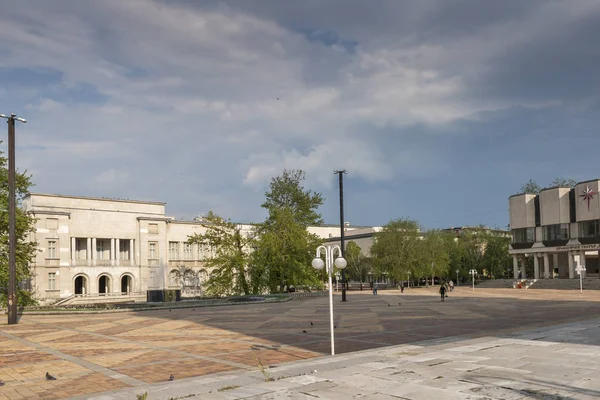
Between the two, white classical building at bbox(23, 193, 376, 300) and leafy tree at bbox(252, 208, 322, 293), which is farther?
white classical building at bbox(23, 193, 376, 300)

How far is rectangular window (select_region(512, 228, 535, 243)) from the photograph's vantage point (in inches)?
3609

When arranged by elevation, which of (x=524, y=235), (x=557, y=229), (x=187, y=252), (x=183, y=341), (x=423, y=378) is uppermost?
(x=557, y=229)

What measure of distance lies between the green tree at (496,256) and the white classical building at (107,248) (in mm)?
56154

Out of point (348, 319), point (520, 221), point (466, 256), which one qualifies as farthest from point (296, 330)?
point (466, 256)

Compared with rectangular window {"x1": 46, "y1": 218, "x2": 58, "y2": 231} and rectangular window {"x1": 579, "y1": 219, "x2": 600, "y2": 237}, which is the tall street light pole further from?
rectangular window {"x1": 579, "y1": 219, "x2": 600, "y2": 237}

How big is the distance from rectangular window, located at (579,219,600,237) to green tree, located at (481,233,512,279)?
74.6 ft

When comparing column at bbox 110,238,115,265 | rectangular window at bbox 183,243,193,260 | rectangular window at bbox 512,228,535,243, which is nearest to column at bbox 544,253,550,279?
rectangular window at bbox 512,228,535,243

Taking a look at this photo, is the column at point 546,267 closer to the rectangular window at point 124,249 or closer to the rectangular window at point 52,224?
the rectangular window at point 124,249

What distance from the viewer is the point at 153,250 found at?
267ft

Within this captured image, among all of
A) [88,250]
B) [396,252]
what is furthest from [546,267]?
[88,250]

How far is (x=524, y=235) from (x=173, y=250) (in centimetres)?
5976

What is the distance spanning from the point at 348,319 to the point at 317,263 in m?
13.6

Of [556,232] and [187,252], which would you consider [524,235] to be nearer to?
[556,232]

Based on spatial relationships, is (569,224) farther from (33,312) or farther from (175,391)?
(175,391)
